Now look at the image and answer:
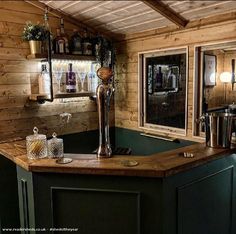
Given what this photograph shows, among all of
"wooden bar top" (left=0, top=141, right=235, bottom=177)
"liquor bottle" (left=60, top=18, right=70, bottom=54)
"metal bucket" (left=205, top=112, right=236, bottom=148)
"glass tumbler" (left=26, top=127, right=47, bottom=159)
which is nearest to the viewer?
"wooden bar top" (left=0, top=141, right=235, bottom=177)

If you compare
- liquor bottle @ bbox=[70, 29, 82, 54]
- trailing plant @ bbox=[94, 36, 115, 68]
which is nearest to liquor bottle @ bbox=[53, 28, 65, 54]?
liquor bottle @ bbox=[70, 29, 82, 54]

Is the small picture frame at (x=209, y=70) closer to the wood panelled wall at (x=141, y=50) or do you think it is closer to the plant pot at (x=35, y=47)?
the wood panelled wall at (x=141, y=50)

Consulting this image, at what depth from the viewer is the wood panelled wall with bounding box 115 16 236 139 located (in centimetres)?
265

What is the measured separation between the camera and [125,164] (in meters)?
1.73

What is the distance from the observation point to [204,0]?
7.41 ft

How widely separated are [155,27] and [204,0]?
2.99 feet

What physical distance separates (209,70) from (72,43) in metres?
1.60

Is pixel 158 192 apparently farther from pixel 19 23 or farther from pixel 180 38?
pixel 19 23

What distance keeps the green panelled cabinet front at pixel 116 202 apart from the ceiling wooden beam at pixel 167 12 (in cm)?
139

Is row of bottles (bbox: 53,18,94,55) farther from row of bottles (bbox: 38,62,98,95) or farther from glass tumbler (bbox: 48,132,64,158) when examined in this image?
glass tumbler (bbox: 48,132,64,158)

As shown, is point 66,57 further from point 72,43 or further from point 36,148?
point 36,148

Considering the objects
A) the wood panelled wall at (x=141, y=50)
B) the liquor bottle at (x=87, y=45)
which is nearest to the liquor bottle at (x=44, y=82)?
the liquor bottle at (x=87, y=45)

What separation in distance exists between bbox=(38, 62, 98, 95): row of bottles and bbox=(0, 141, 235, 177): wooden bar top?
1.20 m

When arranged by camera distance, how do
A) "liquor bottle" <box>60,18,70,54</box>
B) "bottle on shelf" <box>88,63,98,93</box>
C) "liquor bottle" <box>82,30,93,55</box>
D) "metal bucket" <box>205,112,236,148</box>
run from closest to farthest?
"metal bucket" <box>205,112,236,148</box> → "liquor bottle" <box>60,18,70,54</box> → "liquor bottle" <box>82,30,93,55</box> → "bottle on shelf" <box>88,63,98,93</box>
